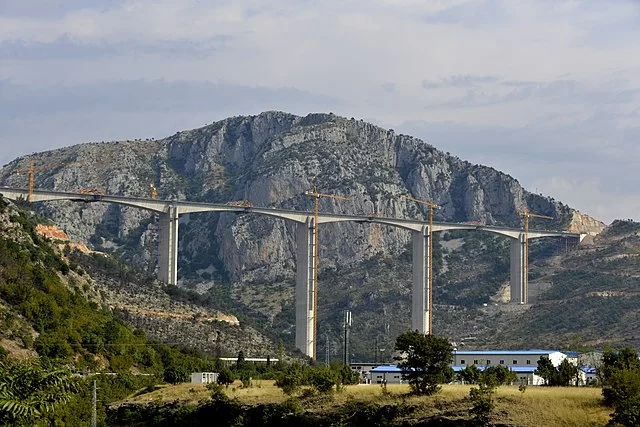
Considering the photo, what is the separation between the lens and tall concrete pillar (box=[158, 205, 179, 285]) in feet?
445

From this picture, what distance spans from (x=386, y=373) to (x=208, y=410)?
22580 millimetres

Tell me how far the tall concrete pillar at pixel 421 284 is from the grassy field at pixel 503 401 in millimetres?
92290

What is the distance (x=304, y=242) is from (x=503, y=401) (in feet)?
327

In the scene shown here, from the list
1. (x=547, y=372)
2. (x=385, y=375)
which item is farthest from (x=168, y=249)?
(x=547, y=372)

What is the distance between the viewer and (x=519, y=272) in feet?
586

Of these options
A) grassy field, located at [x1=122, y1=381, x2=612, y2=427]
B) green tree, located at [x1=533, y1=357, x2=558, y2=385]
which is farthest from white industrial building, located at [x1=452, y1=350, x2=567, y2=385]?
grassy field, located at [x1=122, y1=381, x2=612, y2=427]

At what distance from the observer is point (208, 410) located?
65500 millimetres

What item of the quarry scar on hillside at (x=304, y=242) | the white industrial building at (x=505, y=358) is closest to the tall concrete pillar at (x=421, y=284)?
the quarry scar on hillside at (x=304, y=242)

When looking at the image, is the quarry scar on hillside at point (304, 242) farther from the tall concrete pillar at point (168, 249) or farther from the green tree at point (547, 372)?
the green tree at point (547, 372)

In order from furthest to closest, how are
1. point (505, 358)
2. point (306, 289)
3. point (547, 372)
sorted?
point (306, 289) → point (505, 358) → point (547, 372)

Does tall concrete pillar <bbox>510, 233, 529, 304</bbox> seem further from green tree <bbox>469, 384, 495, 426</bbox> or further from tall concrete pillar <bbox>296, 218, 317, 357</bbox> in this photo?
green tree <bbox>469, 384, 495, 426</bbox>

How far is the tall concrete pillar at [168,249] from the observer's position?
136 meters

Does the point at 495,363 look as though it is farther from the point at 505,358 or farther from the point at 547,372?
the point at 547,372

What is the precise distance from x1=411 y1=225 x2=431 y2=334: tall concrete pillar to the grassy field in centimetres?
9229
